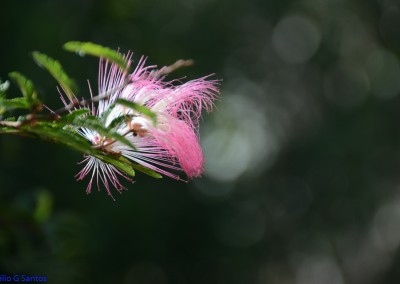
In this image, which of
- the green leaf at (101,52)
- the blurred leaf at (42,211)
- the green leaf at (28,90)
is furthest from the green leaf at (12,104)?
the blurred leaf at (42,211)

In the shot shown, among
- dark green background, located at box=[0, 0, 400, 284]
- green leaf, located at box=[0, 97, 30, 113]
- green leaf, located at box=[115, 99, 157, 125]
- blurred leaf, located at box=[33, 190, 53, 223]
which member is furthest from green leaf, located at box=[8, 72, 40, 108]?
dark green background, located at box=[0, 0, 400, 284]


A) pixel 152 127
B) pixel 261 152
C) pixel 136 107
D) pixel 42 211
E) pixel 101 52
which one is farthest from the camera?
pixel 261 152

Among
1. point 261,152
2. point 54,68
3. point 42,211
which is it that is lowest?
point 54,68

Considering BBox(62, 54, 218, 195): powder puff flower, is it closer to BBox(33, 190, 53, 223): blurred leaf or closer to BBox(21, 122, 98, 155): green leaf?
BBox(21, 122, 98, 155): green leaf

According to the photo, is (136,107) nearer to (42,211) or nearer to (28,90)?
(28,90)

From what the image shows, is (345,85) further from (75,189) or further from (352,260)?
(75,189)

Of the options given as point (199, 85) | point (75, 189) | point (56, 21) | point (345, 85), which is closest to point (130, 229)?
point (75, 189)

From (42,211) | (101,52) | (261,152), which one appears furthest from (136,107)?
(261,152)

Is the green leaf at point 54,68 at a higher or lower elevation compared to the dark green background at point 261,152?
lower

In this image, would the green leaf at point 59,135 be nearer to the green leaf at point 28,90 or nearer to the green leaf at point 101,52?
the green leaf at point 28,90

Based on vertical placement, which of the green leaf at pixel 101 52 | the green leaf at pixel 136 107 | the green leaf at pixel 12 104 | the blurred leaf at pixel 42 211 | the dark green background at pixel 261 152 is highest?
the dark green background at pixel 261 152
